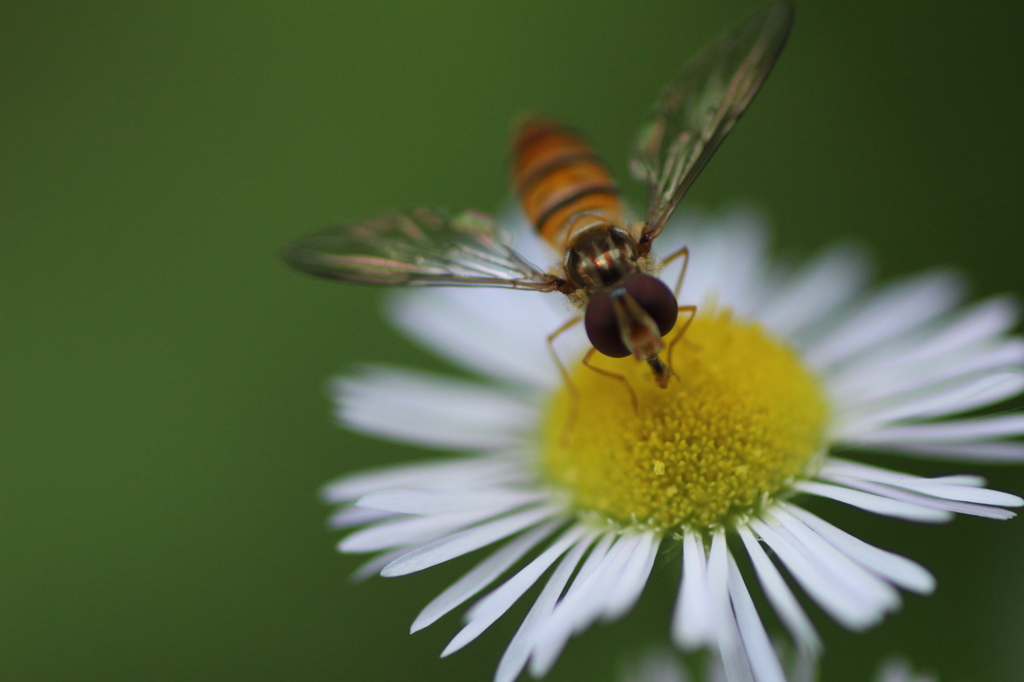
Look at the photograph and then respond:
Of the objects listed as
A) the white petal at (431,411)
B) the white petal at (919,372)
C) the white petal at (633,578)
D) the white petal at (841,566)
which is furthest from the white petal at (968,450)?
the white petal at (431,411)

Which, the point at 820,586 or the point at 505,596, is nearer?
the point at 820,586

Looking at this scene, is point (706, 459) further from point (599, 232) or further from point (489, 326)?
point (489, 326)

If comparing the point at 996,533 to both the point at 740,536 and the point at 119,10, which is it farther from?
the point at 119,10

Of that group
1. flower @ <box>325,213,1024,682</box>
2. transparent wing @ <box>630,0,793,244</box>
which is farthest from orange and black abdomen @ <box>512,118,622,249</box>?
flower @ <box>325,213,1024,682</box>

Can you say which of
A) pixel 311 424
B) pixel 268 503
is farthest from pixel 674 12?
pixel 268 503

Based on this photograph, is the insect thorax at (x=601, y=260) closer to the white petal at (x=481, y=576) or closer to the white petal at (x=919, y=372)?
the white petal at (x=481, y=576)

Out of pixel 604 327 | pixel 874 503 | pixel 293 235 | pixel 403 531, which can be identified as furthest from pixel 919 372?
pixel 293 235
